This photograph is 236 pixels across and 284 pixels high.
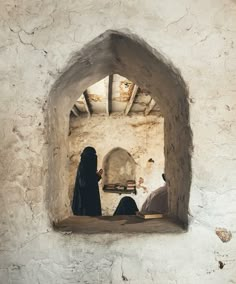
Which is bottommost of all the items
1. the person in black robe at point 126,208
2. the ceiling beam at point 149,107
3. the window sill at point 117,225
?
the person in black robe at point 126,208

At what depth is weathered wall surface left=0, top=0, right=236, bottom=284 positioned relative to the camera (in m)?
1.50

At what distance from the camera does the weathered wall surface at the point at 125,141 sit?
664 centimetres

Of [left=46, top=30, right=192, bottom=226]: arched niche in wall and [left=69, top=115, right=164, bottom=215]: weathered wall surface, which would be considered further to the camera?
[left=69, top=115, right=164, bottom=215]: weathered wall surface

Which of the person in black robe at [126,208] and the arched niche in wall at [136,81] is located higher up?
the arched niche in wall at [136,81]

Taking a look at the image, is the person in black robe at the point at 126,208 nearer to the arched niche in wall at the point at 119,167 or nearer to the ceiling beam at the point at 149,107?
the ceiling beam at the point at 149,107

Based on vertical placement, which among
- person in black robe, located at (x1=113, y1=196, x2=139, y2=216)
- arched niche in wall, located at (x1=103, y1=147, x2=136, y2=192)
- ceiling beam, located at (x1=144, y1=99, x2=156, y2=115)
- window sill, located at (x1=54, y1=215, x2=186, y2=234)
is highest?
ceiling beam, located at (x1=144, y1=99, x2=156, y2=115)

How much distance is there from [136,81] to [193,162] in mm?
743

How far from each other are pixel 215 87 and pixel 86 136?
545cm

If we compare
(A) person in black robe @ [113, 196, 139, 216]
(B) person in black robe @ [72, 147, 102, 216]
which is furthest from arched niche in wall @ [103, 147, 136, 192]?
(B) person in black robe @ [72, 147, 102, 216]

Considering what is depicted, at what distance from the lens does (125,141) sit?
22.4 feet

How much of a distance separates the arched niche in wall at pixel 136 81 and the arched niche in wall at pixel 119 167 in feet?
17.4

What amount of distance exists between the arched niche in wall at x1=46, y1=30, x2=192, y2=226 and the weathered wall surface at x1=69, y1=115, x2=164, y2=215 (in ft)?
15.1

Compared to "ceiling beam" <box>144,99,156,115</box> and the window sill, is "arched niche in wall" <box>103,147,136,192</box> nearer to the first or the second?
"ceiling beam" <box>144,99,156,115</box>

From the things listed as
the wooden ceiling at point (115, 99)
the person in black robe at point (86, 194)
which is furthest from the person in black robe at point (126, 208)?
the wooden ceiling at point (115, 99)
